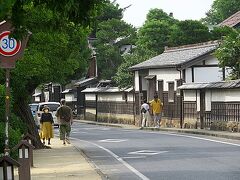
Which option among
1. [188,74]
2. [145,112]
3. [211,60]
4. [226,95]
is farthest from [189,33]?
[226,95]

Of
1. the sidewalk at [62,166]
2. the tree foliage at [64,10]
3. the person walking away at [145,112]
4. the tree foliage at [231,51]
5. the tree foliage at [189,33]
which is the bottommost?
the sidewalk at [62,166]

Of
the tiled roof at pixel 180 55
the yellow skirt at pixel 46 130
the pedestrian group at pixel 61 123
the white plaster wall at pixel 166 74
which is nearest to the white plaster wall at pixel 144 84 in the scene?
the tiled roof at pixel 180 55

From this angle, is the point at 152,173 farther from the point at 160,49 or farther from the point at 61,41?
the point at 160,49

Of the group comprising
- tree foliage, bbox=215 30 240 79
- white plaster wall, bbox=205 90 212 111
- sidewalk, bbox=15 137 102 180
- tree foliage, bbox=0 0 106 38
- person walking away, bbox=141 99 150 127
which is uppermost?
tree foliage, bbox=215 30 240 79

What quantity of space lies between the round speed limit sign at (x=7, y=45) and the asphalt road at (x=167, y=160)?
4649 millimetres

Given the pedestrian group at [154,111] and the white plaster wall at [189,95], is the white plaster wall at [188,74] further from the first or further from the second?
the white plaster wall at [189,95]

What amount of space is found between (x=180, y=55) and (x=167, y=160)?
89.2 feet

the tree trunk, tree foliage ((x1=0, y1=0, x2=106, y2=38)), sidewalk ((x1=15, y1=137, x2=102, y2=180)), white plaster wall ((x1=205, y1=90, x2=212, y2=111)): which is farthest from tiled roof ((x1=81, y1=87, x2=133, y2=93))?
A: tree foliage ((x1=0, y1=0, x2=106, y2=38))

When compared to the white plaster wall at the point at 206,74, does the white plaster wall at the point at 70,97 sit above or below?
below

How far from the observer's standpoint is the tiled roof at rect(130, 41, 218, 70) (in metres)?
40.5

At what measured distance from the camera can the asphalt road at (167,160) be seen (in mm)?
14258

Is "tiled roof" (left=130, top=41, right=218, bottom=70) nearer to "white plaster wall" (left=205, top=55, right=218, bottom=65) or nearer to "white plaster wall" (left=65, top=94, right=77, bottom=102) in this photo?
"white plaster wall" (left=205, top=55, right=218, bottom=65)

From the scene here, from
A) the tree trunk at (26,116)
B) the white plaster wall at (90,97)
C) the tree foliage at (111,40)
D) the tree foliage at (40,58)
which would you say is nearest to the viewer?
the tree foliage at (40,58)

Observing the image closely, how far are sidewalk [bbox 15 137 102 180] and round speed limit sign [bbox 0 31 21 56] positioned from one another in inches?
165
